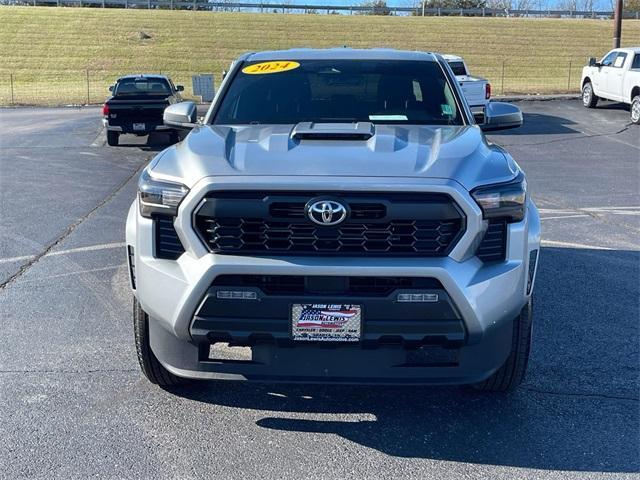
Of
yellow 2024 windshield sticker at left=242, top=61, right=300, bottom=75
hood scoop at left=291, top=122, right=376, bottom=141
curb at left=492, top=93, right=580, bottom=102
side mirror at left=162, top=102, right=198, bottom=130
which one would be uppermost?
yellow 2024 windshield sticker at left=242, top=61, right=300, bottom=75

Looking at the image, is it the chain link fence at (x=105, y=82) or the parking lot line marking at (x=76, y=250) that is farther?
the chain link fence at (x=105, y=82)

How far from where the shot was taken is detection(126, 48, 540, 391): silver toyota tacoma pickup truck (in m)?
3.61

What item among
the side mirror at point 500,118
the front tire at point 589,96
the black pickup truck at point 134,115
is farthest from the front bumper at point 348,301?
the front tire at point 589,96

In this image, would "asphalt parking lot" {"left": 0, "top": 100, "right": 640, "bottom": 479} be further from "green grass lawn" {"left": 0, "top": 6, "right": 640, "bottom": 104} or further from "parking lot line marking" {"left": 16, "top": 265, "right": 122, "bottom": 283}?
"green grass lawn" {"left": 0, "top": 6, "right": 640, "bottom": 104}

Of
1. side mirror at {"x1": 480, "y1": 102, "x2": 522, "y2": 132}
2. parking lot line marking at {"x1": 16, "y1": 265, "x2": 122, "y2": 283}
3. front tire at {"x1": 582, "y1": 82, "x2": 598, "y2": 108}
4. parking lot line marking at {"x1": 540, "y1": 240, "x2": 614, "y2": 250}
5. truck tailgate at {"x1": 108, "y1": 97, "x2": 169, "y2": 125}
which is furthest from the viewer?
front tire at {"x1": 582, "y1": 82, "x2": 598, "y2": 108}

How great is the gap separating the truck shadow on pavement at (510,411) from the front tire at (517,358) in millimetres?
129

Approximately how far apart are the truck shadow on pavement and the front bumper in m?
0.39

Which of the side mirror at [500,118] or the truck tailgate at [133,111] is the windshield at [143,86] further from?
the side mirror at [500,118]

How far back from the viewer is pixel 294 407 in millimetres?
4355

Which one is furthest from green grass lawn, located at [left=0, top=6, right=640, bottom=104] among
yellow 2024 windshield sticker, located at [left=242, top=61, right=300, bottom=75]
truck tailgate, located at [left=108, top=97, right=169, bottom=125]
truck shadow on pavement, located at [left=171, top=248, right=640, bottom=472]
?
truck shadow on pavement, located at [left=171, top=248, right=640, bottom=472]

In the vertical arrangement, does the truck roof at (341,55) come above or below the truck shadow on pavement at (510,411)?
above

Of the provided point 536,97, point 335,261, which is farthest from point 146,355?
point 536,97

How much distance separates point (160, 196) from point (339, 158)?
89 cm

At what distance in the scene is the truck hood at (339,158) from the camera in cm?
374
